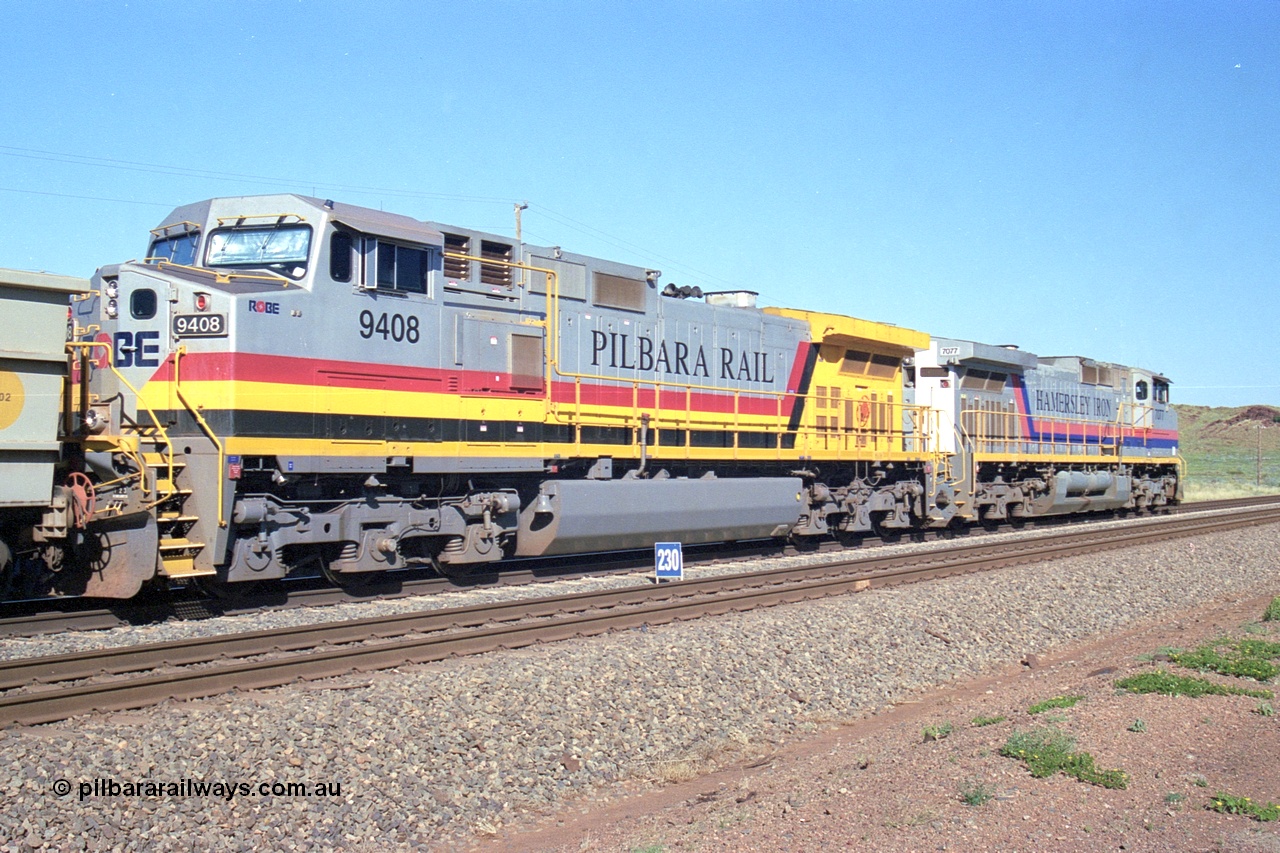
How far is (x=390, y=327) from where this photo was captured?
11008 mm

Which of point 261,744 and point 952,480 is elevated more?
point 952,480

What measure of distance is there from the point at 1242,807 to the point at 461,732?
448 centimetres

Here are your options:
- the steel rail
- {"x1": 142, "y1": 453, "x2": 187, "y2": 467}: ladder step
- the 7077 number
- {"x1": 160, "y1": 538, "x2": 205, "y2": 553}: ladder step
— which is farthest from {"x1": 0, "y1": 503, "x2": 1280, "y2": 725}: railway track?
the 7077 number

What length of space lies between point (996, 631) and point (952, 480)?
9.31m

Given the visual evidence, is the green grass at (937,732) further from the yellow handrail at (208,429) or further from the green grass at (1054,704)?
the yellow handrail at (208,429)

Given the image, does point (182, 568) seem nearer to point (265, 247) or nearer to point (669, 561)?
point (265, 247)

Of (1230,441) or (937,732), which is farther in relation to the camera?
(1230,441)

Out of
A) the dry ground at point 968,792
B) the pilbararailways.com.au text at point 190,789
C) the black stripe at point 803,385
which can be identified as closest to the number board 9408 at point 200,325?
the pilbararailways.com.au text at point 190,789

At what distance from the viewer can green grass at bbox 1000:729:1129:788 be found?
564 cm

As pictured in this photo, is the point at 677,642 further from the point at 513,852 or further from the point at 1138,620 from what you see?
the point at 1138,620

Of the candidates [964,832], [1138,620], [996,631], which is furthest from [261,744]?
[1138,620]

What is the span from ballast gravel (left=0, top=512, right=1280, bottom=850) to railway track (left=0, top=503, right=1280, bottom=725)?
24 centimetres

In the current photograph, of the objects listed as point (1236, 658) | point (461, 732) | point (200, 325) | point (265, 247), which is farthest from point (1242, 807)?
point (265, 247)

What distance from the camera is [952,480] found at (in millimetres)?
20328
